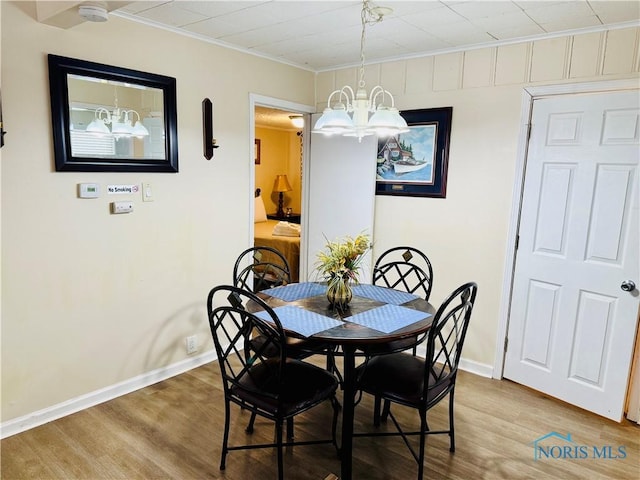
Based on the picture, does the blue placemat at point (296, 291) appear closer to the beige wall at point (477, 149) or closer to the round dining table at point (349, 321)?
the round dining table at point (349, 321)

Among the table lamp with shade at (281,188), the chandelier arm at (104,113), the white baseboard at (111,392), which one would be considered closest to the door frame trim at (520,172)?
the white baseboard at (111,392)

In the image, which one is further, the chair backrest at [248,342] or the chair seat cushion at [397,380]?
the chair seat cushion at [397,380]

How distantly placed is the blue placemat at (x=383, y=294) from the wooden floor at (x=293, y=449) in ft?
2.51

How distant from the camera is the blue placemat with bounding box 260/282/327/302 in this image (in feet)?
8.29

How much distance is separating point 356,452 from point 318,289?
3.06 feet

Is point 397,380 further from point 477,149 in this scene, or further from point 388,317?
point 477,149

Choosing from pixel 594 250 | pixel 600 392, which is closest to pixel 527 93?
pixel 594 250

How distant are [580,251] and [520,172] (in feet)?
2.11

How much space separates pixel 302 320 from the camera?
84.7 inches

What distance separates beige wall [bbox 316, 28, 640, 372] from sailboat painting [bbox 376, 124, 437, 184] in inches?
6.4

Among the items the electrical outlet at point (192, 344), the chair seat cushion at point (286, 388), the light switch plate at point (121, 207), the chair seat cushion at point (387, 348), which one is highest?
the light switch plate at point (121, 207)

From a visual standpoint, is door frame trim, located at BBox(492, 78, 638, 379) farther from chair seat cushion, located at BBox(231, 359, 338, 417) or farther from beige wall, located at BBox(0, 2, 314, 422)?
beige wall, located at BBox(0, 2, 314, 422)

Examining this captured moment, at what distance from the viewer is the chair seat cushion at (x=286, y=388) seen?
6.50ft

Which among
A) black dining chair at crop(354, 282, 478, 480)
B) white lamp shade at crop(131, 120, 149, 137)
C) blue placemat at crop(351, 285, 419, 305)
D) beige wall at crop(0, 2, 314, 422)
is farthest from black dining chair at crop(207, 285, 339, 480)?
white lamp shade at crop(131, 120, 149, 137)
